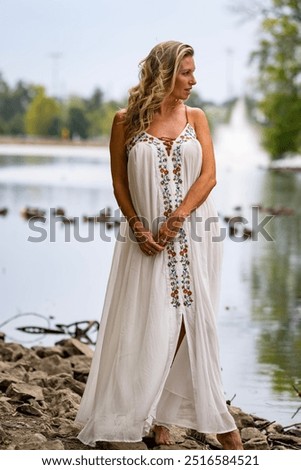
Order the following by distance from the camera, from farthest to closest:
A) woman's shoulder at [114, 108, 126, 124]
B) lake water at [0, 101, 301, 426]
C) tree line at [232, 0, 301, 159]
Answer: tree line at [232, 0, 301, 159] < lake water at [0, 101, 301, 426] < woman's shoulder at [114, 108, 126, 124]

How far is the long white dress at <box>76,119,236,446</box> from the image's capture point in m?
5.10

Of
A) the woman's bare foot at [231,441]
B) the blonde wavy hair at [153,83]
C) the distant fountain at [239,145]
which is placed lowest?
the woman's bare foot at [231,441]

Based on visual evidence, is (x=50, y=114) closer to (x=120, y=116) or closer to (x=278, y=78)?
(x=278, y=78)

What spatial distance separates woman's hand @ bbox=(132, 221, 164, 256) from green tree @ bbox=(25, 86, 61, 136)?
79359 millimetres

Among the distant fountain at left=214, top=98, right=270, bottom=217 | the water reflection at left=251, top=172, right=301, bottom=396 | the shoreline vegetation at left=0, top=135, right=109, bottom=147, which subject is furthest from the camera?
the shoreline vegetation at left=0, top=135, right=109, bottom=147

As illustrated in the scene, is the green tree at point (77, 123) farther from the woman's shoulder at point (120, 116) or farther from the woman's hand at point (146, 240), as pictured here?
the woman's hand at point (146, 240)

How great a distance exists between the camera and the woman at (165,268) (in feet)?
16.7

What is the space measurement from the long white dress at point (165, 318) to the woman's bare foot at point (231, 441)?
6 centimetres

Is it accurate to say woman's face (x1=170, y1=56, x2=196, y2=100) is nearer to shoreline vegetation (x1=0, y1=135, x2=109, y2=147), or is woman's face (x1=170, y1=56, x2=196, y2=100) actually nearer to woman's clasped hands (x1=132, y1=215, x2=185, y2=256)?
woman's clasped hands (x1=132, y1=215, x2=185, y2=256)

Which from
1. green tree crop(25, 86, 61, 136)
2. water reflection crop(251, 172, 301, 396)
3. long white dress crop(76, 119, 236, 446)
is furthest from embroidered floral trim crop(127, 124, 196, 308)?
green tree crop(25, 86, 61, 136)

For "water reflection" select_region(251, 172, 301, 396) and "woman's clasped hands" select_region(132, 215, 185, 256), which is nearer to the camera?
"woman's clasped hands" select_region(132, 215, 185, 256)

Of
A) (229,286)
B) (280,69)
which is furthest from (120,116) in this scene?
(280,69)

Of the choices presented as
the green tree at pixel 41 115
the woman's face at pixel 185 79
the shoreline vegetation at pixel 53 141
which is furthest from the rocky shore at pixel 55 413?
the green tree at pixel 41 115
